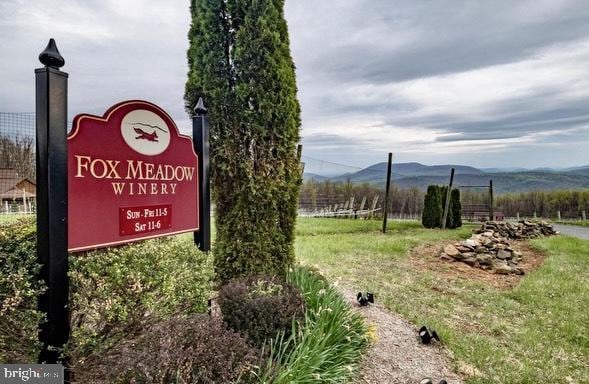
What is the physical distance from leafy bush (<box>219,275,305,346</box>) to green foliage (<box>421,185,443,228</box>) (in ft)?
42.1

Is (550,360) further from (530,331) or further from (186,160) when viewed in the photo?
(186,160)

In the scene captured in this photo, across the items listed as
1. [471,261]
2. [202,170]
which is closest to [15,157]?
[202,170]

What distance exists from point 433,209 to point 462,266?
6955 millimetres

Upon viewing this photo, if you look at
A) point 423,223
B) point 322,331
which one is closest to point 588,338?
point 322,331

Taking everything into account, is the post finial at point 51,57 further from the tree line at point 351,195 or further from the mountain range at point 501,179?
the mountain range at point 501,179

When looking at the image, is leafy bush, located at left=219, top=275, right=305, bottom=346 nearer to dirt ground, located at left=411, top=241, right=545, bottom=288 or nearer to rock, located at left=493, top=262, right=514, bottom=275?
dirt ground, located at left=411, top=241, right=545, bottom=288

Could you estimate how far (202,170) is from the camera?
130 inches

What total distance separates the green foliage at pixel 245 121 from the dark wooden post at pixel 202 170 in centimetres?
64

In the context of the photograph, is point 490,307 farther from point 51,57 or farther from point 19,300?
point 51,57

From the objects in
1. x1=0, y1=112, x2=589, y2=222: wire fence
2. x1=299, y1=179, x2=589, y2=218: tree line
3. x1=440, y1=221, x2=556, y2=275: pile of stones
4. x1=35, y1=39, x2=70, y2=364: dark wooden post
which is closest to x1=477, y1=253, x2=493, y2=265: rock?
x1=440, y1=221, x2=556, y2=275: pile of stones

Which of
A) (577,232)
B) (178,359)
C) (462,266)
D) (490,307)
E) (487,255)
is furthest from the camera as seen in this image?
(577,232)

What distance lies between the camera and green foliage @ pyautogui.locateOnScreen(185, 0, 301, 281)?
3.93 meters

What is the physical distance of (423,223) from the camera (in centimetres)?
1473

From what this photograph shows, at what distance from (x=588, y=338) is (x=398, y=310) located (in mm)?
2136
